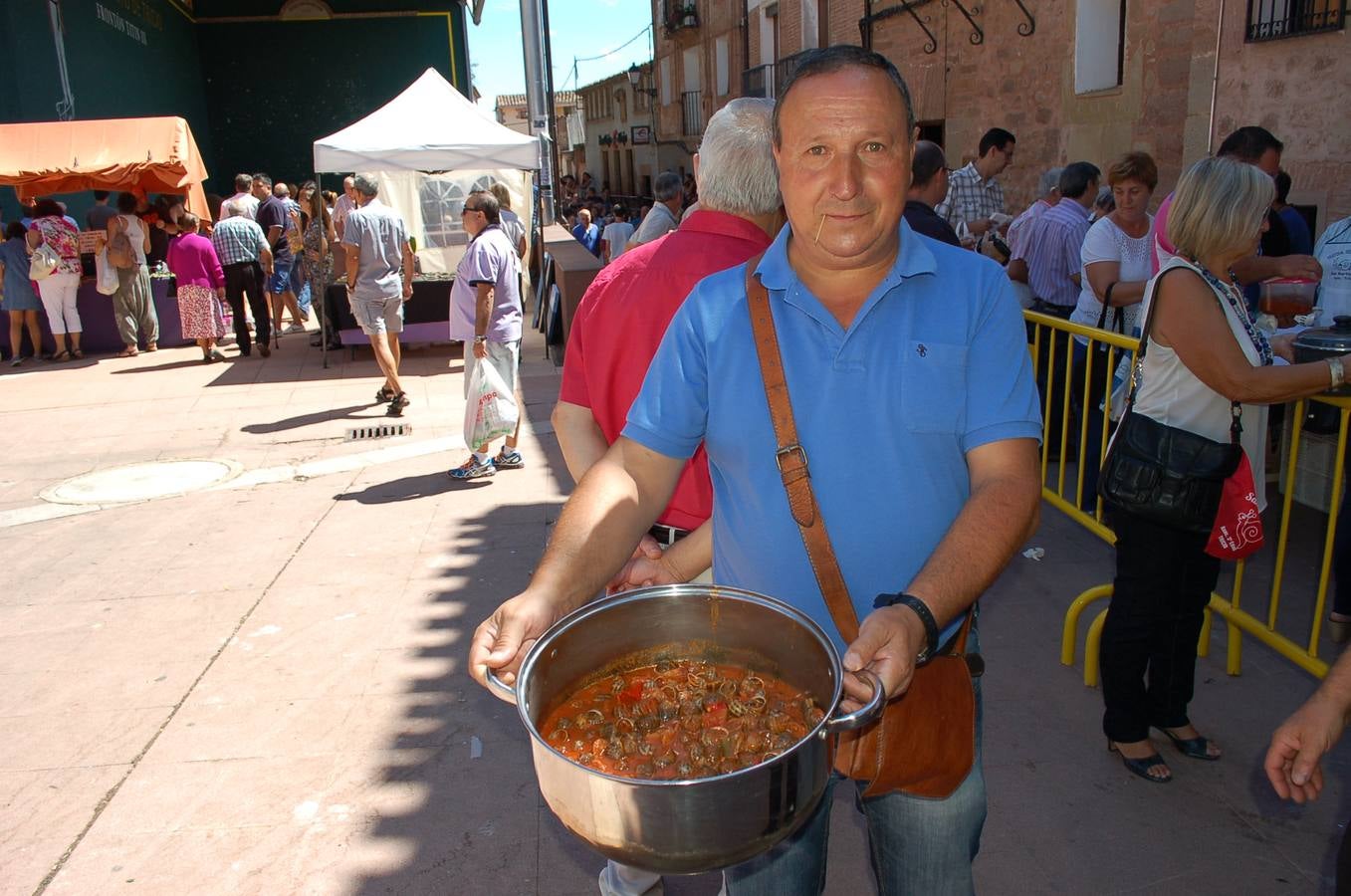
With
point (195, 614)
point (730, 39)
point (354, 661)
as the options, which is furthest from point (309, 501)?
point (730, 39)

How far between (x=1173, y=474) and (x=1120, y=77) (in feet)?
33.3

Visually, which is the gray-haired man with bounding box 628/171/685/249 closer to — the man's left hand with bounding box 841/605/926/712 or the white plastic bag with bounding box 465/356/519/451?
the white plastic bag with bounding box 465/356/519/451

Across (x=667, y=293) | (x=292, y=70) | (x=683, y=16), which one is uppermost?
(x=683, y=16)

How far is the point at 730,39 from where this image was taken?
2980 centimetres

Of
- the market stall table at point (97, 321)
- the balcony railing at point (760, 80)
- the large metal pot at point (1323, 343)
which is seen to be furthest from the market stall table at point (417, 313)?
the balcony railing at point (760, 80)

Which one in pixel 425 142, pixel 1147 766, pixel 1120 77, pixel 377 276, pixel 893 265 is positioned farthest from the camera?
pixel 1120 77

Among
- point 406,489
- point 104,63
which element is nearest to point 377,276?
point 406,489

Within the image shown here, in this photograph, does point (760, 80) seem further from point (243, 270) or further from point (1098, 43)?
point (243, 270)

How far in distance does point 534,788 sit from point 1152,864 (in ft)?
6.45

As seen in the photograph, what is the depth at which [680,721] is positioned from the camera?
5.48ft

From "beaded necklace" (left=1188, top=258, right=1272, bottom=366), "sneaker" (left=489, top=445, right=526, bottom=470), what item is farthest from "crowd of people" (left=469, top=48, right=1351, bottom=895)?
"sneaker" (left=489, top=445, right=526, bottom=470)

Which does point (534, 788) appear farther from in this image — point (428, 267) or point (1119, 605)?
point (428, 267)

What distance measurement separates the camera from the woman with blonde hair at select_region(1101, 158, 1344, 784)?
117 inches

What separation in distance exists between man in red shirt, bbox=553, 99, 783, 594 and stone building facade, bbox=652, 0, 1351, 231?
232 centimetres
